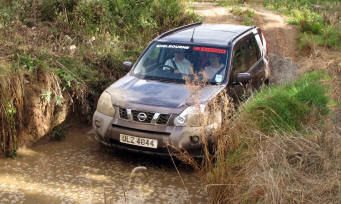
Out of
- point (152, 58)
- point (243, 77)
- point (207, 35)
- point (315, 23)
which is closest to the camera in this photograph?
point (243, 77)

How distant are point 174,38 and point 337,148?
3.55 m

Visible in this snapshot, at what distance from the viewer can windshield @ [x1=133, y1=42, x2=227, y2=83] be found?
6.76 metres

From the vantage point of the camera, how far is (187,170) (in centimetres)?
616

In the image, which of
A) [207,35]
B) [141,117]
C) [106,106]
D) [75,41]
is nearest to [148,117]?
[141,117]

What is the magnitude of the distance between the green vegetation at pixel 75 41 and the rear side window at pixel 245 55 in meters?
2.43

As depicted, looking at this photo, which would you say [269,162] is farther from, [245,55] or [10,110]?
[10,110]

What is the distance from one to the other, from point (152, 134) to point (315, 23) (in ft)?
30.7

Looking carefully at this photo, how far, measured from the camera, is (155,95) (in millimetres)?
6164

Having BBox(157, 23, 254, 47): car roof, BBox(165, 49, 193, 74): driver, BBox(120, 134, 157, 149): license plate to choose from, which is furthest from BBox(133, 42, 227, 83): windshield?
BBox(120, 134, 157, 149): license plate

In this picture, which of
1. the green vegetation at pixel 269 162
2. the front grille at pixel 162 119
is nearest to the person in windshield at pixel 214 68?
the green vegetation at pixel 269 162

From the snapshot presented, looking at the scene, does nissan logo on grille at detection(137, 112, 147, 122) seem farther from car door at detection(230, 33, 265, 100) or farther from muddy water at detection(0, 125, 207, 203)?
car door at detection(230, 33, 265, 100)

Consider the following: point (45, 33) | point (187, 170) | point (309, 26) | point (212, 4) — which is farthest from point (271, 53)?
point (187, 170)

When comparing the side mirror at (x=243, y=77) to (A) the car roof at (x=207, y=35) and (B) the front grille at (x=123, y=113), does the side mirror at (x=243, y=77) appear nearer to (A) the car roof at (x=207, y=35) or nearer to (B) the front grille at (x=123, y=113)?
(A) the car roof at (x=207, y=35)

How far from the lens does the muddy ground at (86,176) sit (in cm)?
527
